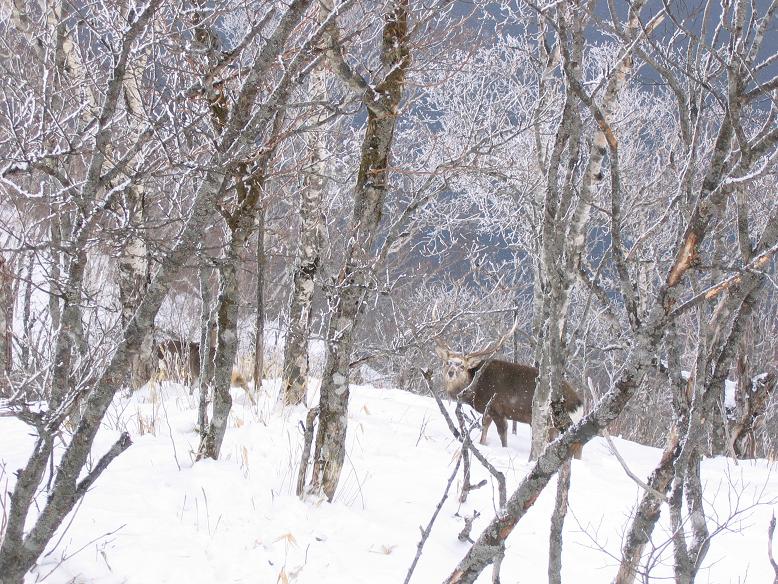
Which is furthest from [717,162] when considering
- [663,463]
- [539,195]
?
[539,195]

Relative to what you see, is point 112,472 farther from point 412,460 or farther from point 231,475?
point 412,460

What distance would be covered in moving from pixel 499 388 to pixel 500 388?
0.04ft

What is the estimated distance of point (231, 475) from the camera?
390 cm

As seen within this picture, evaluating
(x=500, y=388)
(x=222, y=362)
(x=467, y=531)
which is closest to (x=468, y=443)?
(x=467, y=531)

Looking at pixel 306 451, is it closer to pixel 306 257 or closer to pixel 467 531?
pixel 467 531

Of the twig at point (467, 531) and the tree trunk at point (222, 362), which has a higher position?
the tree trunk at point (222, 362)

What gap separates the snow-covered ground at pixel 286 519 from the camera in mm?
2971

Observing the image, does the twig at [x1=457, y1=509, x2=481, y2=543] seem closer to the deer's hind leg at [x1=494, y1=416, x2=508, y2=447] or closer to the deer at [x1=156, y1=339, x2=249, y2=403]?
the deer at [x1=156, y1=339, x2=249, y2=403]

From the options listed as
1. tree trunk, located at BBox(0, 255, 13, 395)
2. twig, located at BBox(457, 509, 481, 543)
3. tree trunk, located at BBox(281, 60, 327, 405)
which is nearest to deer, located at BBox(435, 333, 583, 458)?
tree trunk, located at BBox(281, 60, 327, 405)

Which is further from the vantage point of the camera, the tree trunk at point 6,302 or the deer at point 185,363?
the deer at point 185,363

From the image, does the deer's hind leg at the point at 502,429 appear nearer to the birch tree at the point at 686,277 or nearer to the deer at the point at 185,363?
the deer at the point at 185,363

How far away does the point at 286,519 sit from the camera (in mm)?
3598

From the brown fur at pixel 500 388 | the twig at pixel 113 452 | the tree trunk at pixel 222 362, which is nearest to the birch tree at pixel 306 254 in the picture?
the brown fur at pixel 500 388

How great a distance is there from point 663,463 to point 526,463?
4.03 metres
